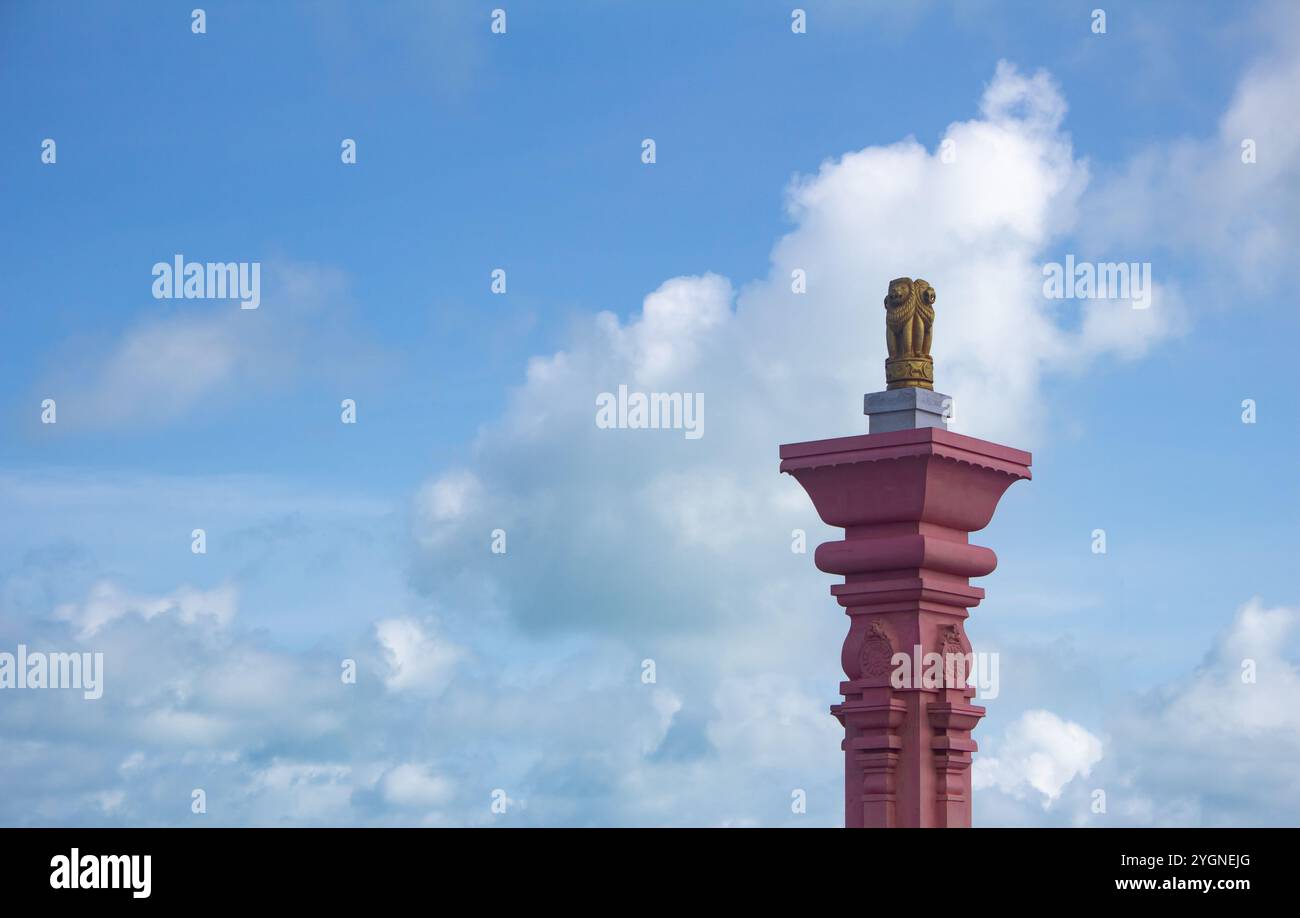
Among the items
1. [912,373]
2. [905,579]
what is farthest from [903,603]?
[912,373]

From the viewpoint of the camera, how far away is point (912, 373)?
23.2 meters

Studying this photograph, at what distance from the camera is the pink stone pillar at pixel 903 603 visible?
75.4 feet

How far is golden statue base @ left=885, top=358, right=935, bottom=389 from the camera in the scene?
76.3 feet

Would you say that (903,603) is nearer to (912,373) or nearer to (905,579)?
(905,579)

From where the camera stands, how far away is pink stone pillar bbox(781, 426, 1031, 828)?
23.0m

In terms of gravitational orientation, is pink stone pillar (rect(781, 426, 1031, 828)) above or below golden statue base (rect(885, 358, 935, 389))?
below

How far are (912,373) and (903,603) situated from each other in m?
2.65

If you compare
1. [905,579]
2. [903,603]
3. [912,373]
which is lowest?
[903,603]

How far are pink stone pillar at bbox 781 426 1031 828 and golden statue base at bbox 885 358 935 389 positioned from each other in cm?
74
